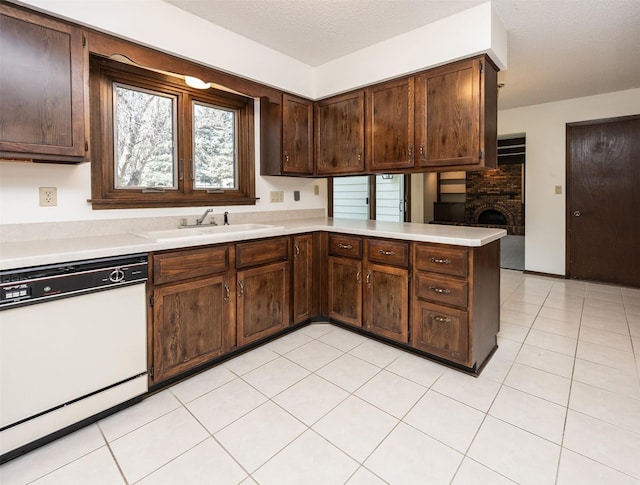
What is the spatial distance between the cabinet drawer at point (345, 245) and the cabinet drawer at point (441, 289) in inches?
22.3

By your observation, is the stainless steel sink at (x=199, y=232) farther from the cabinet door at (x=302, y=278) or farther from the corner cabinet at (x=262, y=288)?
the cabinet door at (x=302, y=278)

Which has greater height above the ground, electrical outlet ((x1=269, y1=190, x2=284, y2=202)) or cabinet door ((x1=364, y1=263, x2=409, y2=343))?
electrical outlet ((x1=269, y1=190, x2=284, y2=202))

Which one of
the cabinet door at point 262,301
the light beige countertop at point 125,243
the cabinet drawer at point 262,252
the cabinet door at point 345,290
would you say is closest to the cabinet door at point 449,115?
the light beige countertop at point 125,243

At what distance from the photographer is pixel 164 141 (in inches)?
103

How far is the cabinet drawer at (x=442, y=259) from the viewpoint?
Answer: 7.21 ft

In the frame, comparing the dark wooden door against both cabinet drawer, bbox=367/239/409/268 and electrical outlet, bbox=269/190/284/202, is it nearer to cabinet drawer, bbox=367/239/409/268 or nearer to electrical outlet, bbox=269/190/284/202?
cabinet drawer, bbox=367/239/409/268

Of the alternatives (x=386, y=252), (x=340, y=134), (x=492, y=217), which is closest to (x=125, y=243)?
(x=386, y=252)

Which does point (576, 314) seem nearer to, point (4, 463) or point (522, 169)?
point (522, 169)

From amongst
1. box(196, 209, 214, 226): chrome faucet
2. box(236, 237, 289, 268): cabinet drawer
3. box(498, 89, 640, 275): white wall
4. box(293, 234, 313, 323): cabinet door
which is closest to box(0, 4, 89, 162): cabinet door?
box(196, 209, 214, 226): chrome faucet

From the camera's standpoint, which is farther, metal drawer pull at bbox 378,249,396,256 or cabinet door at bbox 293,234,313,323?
cabinet door at bbox 293,234,313,323

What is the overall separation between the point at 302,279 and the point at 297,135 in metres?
1.43

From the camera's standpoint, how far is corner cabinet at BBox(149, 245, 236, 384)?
1.99 metres

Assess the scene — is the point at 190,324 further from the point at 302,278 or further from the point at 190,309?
the point at 302,278

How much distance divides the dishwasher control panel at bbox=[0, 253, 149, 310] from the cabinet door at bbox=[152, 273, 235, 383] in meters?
0.21
